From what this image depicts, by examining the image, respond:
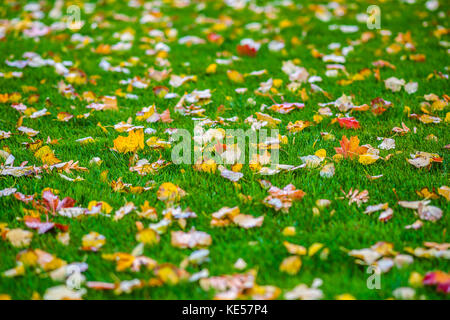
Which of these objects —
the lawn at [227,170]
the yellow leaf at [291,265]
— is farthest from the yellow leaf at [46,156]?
the yellow leaf at [291,265]

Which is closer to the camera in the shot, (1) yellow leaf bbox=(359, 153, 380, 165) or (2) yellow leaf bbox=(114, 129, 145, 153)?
(1) yellow leaf bbox=(359, 153, 380, 165)

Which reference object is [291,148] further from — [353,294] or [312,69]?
[312,69]

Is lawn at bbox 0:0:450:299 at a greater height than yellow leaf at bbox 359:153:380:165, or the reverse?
yellow leaf at bbox 359:153:380:165

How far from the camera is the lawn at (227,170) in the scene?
5.50 feet

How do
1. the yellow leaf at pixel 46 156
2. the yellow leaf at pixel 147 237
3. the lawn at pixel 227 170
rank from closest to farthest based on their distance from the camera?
the lawn at pixel 227 170
the yellow leaf at pixel 147 237
the yellow leaf at pixel 46 156

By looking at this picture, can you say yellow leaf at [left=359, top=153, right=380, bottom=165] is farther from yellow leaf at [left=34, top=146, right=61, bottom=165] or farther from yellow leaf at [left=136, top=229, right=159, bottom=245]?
yellow leaf at [left=34, top=146, right=61, bottom=165]

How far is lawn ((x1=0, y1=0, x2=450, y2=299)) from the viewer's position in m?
1.68

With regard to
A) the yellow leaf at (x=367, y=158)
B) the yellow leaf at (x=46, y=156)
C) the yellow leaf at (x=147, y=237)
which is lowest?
the yellow leaf at (x=46, y=156)

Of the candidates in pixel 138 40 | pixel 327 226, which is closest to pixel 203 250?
pixel 327 226

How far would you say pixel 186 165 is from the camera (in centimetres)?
250

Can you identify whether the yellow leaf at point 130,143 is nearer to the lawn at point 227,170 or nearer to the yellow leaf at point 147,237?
the lawn at point 227,170

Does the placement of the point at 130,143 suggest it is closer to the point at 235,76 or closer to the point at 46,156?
the point at 46,156

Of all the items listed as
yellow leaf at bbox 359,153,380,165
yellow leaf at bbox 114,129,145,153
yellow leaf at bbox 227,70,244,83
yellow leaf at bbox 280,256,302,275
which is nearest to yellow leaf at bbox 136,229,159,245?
yellow leaf at bbox 280,256,302,275
